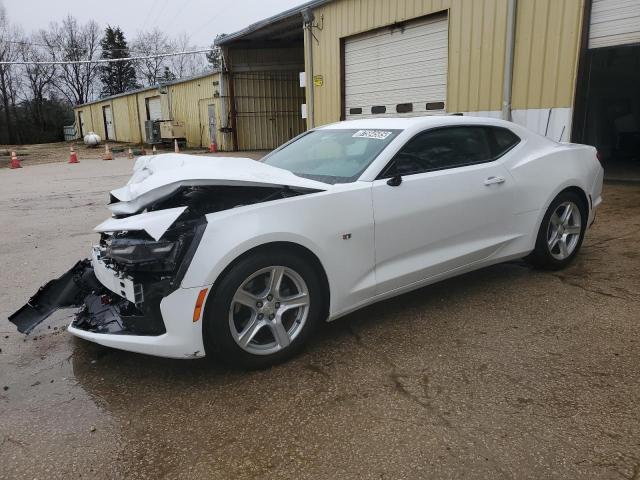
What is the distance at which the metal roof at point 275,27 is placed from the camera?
14.1 m

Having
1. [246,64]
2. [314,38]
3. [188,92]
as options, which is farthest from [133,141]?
[314,38]

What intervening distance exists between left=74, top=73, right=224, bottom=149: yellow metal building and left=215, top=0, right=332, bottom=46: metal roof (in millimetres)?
2947

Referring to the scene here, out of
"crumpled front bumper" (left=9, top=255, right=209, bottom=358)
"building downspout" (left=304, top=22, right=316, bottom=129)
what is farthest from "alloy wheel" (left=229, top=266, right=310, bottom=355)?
"building downspout" (left=304, top=22, right=316, bottom=129)

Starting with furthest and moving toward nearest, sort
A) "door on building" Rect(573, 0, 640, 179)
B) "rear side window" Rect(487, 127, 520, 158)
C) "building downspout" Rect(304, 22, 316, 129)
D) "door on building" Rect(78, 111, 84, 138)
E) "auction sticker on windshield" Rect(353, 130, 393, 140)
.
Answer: "door on building" Rect(78, 111, 84, 138)
"building downspout" Rect(304, 22, 316, 129)
"door on building" Rect(573, 0, 640, 179)
"rear side window" Rect(487, 127, 520, 158)
"auction sticker on windshield" Rect(353, 130, 393, 140)

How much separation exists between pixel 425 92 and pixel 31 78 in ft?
180

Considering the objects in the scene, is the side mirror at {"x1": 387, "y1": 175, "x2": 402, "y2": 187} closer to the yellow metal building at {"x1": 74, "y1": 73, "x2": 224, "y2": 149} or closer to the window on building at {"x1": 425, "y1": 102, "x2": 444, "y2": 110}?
the window on building at {"x1": 425, "y1": 102, "x2": 444, "y2": 110}

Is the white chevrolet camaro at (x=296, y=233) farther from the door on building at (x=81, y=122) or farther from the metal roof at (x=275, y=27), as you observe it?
the door on building at (x=81, y=122)

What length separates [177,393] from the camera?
283 cm

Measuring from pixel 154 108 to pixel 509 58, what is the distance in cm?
2665

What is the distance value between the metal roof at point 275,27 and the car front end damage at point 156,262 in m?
11.3

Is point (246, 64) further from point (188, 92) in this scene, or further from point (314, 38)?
point (314, 38)

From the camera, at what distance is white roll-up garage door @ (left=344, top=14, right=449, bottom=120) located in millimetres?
10633

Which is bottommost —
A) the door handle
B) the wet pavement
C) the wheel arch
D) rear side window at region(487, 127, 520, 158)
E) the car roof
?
the wet pavement

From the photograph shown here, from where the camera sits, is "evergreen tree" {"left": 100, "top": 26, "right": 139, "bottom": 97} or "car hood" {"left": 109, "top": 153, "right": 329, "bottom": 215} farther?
"evergreen tree" {"left": 100, "top": 26, "right": 139, "bottom": 97}
